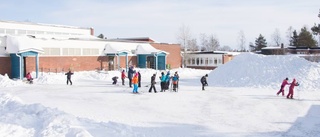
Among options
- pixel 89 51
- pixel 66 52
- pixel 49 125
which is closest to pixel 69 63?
pixel 66 52

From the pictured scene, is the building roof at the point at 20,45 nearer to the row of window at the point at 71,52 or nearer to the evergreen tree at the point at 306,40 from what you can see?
the row of window at the point at 71,52

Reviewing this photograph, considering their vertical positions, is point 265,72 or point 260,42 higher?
point 260,42

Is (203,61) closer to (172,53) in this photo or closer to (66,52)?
A: (172,53)

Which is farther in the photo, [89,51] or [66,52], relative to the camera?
[89,51]

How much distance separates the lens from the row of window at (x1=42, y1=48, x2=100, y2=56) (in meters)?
31.8

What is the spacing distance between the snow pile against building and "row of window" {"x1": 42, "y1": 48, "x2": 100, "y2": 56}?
14276 mm

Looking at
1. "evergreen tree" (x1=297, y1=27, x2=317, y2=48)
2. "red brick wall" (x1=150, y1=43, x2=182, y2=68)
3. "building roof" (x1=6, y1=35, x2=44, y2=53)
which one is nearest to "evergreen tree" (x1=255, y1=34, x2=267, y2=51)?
"evergreen tree" (x1=297, y1=27, x2=317, y2=48)

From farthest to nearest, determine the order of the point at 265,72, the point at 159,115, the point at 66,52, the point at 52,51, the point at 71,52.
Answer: the point at 71,52, the point at 66,52, the point at 52,51, the point at 265,72, the point at 159,115

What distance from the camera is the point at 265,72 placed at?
2677cm

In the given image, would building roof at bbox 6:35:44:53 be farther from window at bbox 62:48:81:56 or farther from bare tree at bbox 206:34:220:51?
bare tree at bbox 206:34:220:51

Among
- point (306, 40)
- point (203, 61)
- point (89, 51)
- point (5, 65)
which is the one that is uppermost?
point (306, 40)

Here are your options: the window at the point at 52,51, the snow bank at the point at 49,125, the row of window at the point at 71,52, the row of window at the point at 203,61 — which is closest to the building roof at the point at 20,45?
the window at the point at 52,51

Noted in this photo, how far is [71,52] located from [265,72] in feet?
61.4

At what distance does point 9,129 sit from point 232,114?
310 inches
